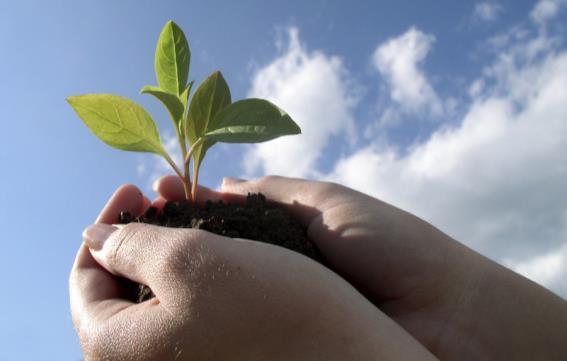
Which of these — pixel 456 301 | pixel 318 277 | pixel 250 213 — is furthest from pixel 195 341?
pixel 456 301

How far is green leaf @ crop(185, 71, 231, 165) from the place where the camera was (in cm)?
149

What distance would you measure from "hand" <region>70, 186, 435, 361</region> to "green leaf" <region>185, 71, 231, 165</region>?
0.52 meters

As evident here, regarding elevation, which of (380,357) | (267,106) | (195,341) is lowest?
(195,341)

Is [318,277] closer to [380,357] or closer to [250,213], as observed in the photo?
[380,357]

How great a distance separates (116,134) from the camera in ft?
4.96

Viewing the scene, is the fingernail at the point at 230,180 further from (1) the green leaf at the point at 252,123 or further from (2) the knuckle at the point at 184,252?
(2) the knuckle at the point at 184,252

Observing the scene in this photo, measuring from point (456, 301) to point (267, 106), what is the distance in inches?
31.1

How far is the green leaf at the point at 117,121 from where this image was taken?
1.45 meters

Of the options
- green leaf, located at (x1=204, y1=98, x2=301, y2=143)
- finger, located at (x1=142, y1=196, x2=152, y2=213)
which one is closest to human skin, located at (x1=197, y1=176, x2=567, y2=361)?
green leaf, located at (x1=204, y1=98, x2=301, y2=143)

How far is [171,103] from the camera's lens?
1.47 metres

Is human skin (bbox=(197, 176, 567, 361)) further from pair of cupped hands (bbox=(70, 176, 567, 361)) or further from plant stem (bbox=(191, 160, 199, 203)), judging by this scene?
plant stem (bbox=(191, 160, 199, 203))

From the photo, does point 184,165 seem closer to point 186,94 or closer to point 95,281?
point 186,94

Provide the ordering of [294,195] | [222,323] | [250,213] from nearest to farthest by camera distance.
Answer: [222,323] < [250,213] < [294,195]

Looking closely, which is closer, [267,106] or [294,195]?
[267,106]
